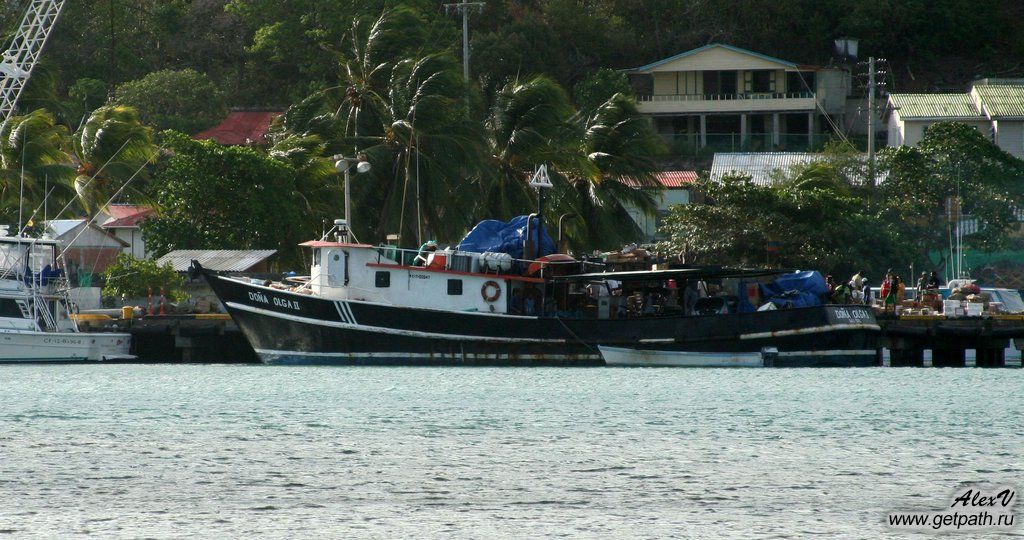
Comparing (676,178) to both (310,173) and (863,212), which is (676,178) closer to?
(863,212)

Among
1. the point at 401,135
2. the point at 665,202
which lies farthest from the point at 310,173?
the point at 665,202

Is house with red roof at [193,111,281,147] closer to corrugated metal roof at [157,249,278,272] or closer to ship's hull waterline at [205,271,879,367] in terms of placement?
corrugated metal roof at [157,249,278,272]

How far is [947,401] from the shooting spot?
29422mm

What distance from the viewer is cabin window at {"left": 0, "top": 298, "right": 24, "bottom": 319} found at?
37.7 m

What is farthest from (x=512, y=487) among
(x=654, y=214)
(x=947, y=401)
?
(x=654, y=214)

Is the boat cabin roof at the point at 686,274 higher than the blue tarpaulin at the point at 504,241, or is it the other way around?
the blue tarpaulin at the point at 504,241

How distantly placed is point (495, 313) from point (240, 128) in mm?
35202

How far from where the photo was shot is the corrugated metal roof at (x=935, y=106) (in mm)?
62562

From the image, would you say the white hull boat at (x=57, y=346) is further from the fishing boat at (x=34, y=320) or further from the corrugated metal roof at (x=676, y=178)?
the corrugated metal roof at (x=676, y=178)

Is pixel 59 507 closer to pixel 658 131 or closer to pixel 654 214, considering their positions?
pixel 654 214

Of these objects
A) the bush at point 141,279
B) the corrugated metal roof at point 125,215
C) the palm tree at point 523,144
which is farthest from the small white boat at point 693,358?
the corrugated metal roof at point 125,215

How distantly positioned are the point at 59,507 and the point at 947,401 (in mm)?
18584

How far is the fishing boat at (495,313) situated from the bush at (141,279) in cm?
543

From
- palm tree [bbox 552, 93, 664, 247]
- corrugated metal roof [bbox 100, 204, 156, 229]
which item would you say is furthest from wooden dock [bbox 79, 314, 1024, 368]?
corrugated metal roof [bbox 100, 204, 156, 229]
